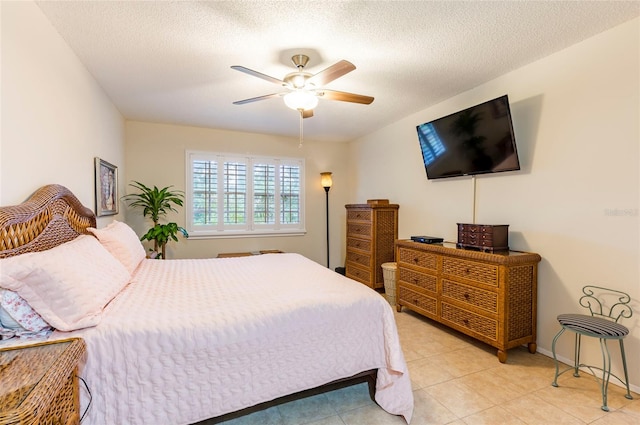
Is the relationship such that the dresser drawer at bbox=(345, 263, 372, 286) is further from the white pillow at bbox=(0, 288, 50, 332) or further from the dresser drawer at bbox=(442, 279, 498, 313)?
the white pillow at bbox=(0, 288, 50, 332)

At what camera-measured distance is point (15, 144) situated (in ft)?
5.37

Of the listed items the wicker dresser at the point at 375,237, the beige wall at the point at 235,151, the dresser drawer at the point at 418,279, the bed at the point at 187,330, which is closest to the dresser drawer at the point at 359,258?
the wicker dresser at the point at 375,237

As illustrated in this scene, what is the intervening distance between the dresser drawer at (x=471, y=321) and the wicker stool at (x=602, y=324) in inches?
17.2

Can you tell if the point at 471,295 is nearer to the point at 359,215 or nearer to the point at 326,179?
the point at 359,215

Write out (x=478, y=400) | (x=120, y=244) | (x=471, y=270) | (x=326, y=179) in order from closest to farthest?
(x=478, y=400) → (x=120, y=244) → (x=471, y=270) → (x=326, y=179)

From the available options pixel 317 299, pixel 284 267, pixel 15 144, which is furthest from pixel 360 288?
pixel 15 144

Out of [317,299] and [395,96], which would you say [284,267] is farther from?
[395,96]

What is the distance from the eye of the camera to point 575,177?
2402 millimetres

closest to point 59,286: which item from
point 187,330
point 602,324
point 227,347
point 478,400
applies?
point 187,330

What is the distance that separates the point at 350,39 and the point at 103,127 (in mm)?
2742

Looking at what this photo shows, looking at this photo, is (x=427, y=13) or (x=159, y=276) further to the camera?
(x=159, y=276)

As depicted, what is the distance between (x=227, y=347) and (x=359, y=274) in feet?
11.5

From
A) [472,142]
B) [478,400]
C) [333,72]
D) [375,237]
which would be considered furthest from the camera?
[375,237]

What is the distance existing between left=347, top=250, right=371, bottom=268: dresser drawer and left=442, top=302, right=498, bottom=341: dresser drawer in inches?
64.3
